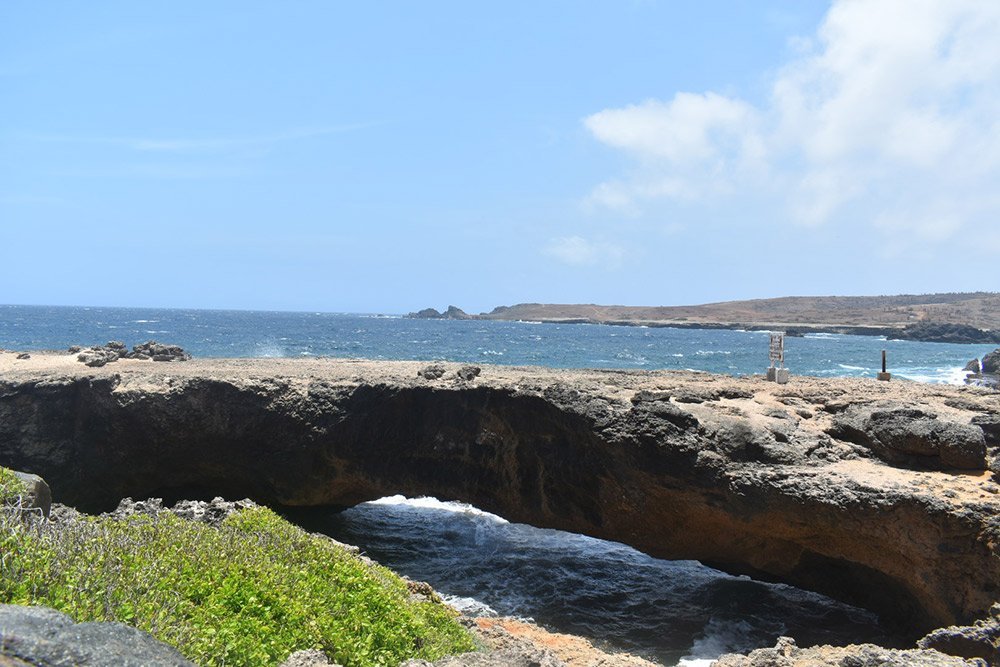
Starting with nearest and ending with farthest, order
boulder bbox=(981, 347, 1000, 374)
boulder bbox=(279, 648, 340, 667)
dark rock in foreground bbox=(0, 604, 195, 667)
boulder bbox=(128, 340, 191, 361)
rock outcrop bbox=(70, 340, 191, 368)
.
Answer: dark rock in foreground bbox=(0, 604, 195, 667) < boulder bbox=(279, 648, 340, 667) < rock outcrop bbox=(70, 340, 191, 368) < boulder bbox=(128, 340, 191, 361) < boulder bbox=(981, 347, 1000, 374)

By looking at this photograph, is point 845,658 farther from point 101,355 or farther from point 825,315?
point 825,315

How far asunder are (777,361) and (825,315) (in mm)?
129239

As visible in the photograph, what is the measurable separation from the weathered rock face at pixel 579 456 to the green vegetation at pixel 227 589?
18.8 ft

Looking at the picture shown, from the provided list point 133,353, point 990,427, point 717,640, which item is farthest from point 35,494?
point 133,353

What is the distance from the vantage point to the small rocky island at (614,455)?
34.9 feet

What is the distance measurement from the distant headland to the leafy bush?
109 metres

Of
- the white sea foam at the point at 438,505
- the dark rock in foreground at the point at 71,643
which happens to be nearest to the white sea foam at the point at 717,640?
the white sea foam at the point at 438,505

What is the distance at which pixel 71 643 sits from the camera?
3385 millimetres

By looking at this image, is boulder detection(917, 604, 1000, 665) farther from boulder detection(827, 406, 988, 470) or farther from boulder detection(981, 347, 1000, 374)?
boulder detection(981, 347, 1000, 374)

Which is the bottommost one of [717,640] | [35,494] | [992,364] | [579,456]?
[717,640]

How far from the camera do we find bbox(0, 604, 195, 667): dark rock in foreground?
10.5 ft

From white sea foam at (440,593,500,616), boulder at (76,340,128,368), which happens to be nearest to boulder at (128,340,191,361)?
boulder at (76,340,128,368)

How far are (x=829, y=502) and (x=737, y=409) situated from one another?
345 centimetres

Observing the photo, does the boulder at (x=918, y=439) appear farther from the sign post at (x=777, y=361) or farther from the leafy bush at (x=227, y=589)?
the leafy bush at (x=227, y=589)
